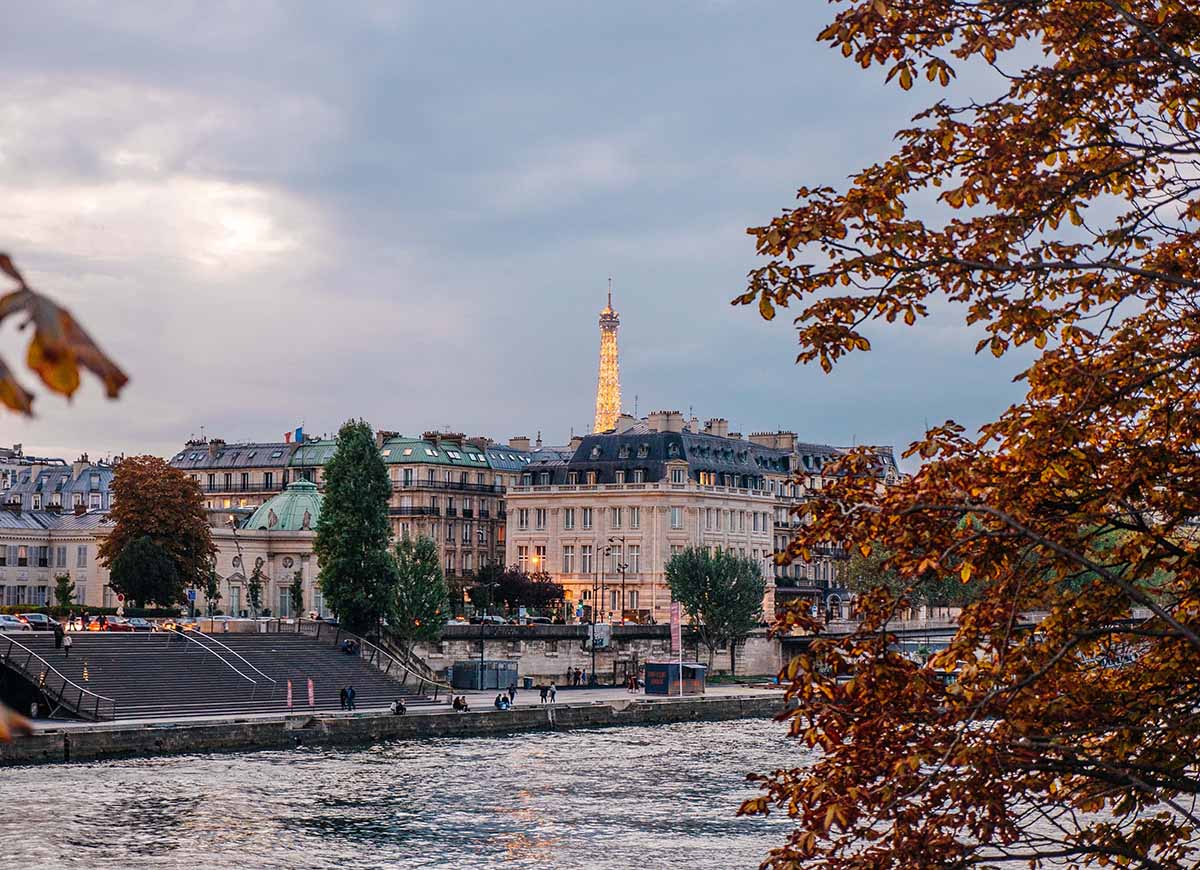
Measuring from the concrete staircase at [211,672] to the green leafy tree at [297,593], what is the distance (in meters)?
27.1

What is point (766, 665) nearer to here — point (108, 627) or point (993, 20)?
point (108, 627)

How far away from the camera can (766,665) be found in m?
122

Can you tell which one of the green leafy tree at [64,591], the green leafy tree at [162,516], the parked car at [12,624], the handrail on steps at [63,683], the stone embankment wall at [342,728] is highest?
the green leafy tree at [162,516]

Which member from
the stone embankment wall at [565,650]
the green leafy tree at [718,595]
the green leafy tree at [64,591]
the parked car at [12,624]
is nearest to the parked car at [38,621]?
the parked car at [12,624]

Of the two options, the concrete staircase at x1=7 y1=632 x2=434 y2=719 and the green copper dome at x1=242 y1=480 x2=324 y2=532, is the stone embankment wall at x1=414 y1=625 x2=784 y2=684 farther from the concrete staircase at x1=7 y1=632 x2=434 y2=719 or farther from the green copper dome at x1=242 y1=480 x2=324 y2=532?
the green copper dome at x1=242 y1=480 x2=324 y2=532

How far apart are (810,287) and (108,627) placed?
81.3 meters

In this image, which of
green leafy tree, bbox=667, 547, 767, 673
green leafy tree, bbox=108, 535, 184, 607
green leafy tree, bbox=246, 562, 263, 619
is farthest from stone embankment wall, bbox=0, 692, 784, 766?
green leafy tree, bbox=246, 562, 263, 619

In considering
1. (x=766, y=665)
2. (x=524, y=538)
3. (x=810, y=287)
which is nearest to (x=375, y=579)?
(x=766, y=665)

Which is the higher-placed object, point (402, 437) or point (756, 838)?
point (402, 437)

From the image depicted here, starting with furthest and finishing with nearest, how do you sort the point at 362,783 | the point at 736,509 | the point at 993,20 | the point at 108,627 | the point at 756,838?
the point at 736,509 < the point at 108,627 < the point at 362,783 < the point at 756,838 < the point at 993,20

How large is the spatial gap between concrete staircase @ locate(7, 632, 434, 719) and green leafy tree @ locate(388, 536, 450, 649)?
4.72 meters

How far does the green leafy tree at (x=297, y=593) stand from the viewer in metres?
122

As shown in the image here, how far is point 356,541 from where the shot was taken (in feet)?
323

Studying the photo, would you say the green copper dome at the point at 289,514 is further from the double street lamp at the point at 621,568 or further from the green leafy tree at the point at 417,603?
the green leafy tree at the point at 417,603
